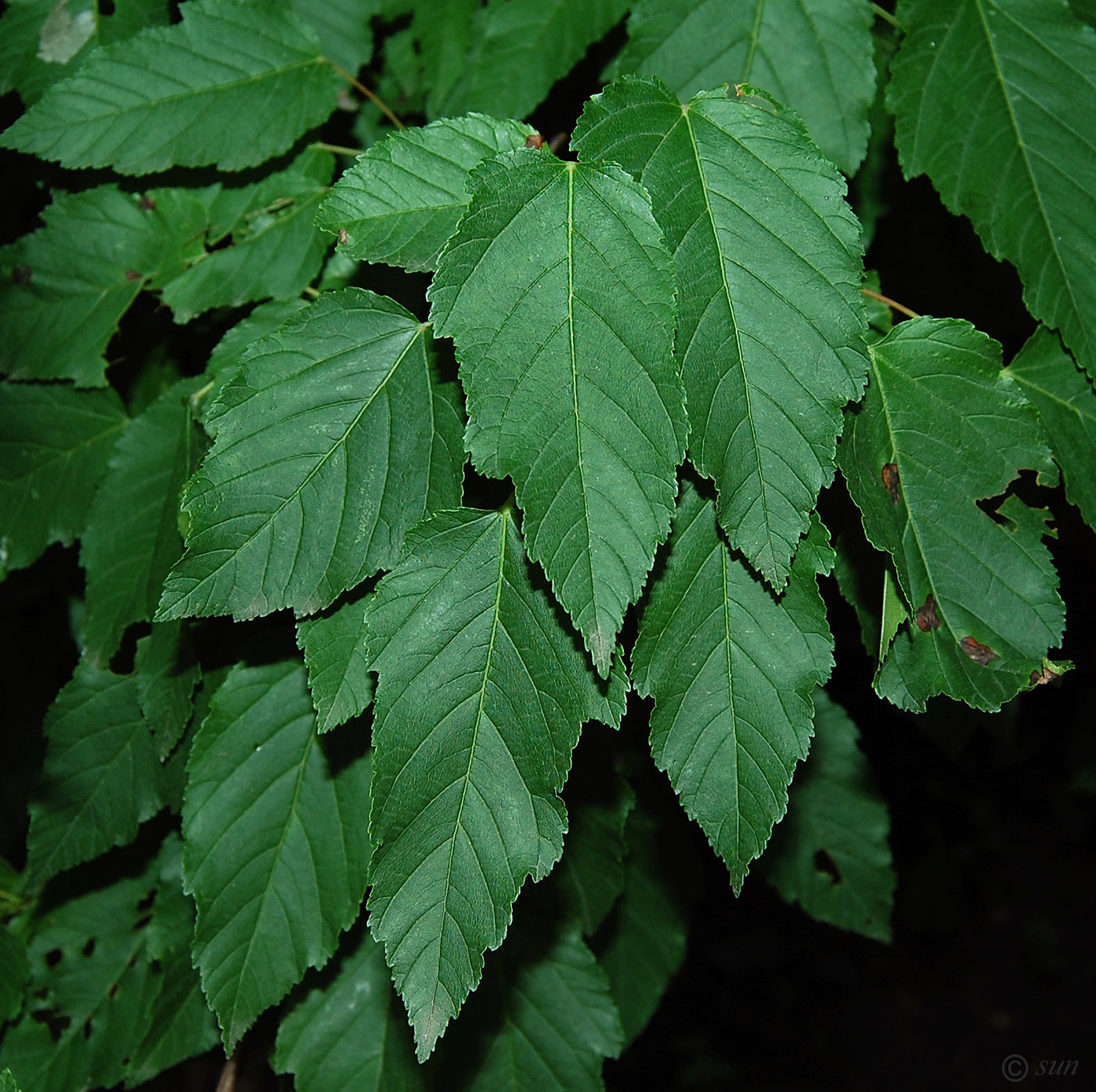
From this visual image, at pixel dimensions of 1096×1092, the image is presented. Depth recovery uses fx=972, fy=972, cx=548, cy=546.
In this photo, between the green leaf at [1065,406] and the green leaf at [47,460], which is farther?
the green leaf at [47,460]

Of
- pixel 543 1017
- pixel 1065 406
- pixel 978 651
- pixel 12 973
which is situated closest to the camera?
pixel 978 651

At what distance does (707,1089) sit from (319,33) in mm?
3415

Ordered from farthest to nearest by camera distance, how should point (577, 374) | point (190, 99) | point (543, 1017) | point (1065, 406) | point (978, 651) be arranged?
point (543, 1017) < point (190, 99) < point (1065, 406) < point (978, 651) < point (577, 374)

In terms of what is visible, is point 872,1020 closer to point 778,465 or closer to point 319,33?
point 778,465

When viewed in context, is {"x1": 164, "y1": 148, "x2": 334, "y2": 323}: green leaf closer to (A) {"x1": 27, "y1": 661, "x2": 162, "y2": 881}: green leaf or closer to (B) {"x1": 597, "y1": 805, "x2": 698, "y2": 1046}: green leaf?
(A) {"x1": 27, "y1": 661, "x2": 162, "y2": 881}: green leaf

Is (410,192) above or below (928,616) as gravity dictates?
above

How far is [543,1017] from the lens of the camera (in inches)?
60.6

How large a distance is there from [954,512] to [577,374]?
18.4 inches

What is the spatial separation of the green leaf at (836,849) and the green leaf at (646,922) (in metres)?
0.19

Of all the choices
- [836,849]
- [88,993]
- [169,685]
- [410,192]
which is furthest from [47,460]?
[836,849]

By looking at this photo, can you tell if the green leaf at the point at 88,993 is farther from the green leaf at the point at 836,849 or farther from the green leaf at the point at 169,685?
the green leaf at the point at 836,849

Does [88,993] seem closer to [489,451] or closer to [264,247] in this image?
[264,247]

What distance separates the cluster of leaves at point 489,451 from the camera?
37.8 inches

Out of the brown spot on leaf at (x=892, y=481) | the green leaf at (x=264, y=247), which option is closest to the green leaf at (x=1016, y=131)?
the brown spot on leaf at (x=892, y=481)
